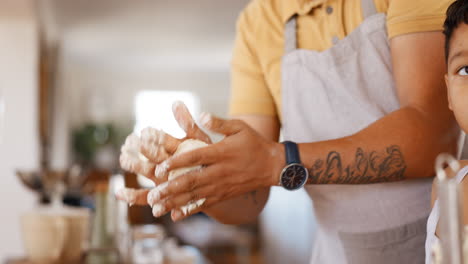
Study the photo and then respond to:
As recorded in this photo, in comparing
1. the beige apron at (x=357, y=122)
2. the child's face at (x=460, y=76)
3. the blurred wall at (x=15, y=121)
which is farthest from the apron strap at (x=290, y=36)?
the blurred wall at (x=15, y=121)

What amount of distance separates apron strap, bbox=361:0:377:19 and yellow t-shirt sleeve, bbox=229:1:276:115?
272mm

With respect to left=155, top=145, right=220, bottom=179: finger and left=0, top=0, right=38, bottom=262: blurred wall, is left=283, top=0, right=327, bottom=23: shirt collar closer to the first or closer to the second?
left=155, top=145, right=220, bottom=179: finger

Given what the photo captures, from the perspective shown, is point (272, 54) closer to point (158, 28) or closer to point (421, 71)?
point (421, 71)

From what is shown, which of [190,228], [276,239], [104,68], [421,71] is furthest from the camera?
[104,68]

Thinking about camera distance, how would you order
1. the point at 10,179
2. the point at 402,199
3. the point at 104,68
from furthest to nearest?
the point at 104,68
the point at 10,179
the point at 402,199

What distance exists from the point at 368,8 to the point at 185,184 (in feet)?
1.71

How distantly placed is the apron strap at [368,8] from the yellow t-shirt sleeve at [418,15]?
0.09 metres

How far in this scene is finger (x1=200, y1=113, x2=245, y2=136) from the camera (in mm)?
637

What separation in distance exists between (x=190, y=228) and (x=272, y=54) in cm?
494

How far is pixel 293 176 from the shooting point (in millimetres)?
718

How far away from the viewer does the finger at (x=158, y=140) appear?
674 mm

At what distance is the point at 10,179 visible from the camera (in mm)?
3910

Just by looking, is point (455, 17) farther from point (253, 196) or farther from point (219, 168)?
point (253, 196)

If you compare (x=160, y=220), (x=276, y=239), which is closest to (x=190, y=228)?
(x=160, y=220)
